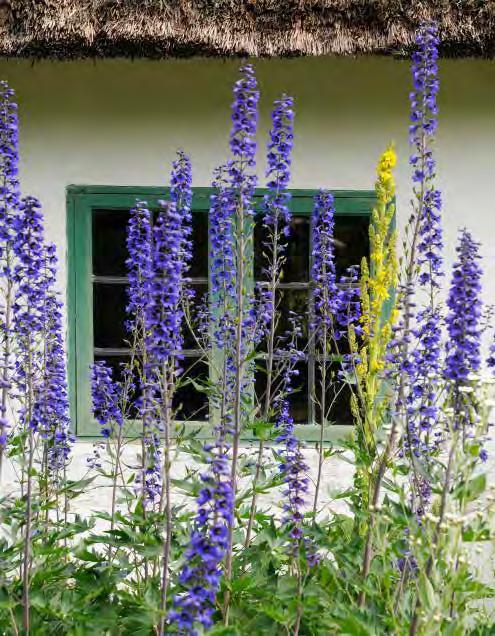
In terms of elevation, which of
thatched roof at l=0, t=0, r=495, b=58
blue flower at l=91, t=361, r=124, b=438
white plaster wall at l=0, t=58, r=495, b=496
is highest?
thatched roof at l=0, t=0, r=495, b=58

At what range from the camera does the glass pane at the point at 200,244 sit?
4.05m

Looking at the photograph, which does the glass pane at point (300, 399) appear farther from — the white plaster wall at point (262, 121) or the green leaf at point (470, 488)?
the green leaf at point (470, 488)

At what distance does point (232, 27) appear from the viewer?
3.74 metres

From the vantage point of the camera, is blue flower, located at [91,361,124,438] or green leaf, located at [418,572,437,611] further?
blue flower, located at [91,361,124,438]

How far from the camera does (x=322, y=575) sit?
272 centimetres

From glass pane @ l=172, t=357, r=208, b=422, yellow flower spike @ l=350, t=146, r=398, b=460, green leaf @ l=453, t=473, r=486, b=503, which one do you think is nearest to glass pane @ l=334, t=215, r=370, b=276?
glass pane @ l=172, t=357, r=208, b=422

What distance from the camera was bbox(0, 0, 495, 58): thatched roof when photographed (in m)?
3.69

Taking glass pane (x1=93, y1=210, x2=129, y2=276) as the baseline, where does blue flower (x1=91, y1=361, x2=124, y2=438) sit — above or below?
below

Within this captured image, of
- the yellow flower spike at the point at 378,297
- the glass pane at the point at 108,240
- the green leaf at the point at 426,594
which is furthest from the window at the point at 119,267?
the green leaf at the point at 426,594

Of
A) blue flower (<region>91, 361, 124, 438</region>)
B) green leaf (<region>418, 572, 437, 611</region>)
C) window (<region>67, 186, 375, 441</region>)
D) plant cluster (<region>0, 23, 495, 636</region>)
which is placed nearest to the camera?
green leaf (<region>418, 572, 437, 611</region>)

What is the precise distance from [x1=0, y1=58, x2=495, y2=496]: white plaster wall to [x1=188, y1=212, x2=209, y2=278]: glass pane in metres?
0.21

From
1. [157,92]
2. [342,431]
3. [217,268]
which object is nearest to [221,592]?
[217,268]

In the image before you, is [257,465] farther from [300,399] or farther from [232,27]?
[232,27]

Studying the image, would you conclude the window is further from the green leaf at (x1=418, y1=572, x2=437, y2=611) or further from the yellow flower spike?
the green leaf at (x1=418, y1=572, x2=437, y2=611)
